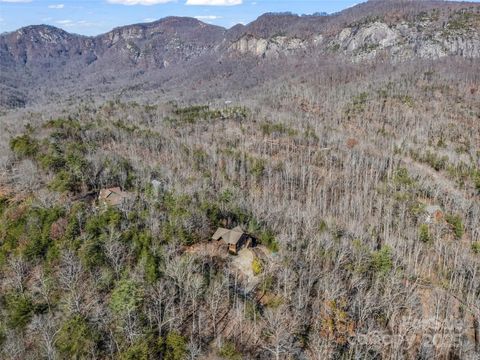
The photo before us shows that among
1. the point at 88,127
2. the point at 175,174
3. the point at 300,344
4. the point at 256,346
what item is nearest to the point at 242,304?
the point at 256,346

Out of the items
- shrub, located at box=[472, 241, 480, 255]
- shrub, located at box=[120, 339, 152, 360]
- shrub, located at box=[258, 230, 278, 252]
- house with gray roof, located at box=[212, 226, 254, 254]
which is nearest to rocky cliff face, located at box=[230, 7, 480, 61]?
shrub, located at box=[472, 241, 480, 255]

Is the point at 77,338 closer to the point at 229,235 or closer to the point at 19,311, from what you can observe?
the point at 19,311

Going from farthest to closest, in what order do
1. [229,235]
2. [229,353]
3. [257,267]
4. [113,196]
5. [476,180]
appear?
[476,180] → [113,196] → [229,235] → [257,267] → [229,353]

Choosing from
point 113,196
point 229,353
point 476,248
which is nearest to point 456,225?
point 476,248

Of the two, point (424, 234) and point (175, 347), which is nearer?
point (175, 347)

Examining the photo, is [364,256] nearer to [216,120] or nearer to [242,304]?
[242,304]

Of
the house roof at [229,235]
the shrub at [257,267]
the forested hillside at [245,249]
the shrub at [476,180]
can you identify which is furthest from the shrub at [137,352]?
the shrub at [476,180]

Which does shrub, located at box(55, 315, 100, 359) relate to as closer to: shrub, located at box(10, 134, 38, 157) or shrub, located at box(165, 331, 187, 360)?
shrub, located at box(165, 331, 187, 360)
